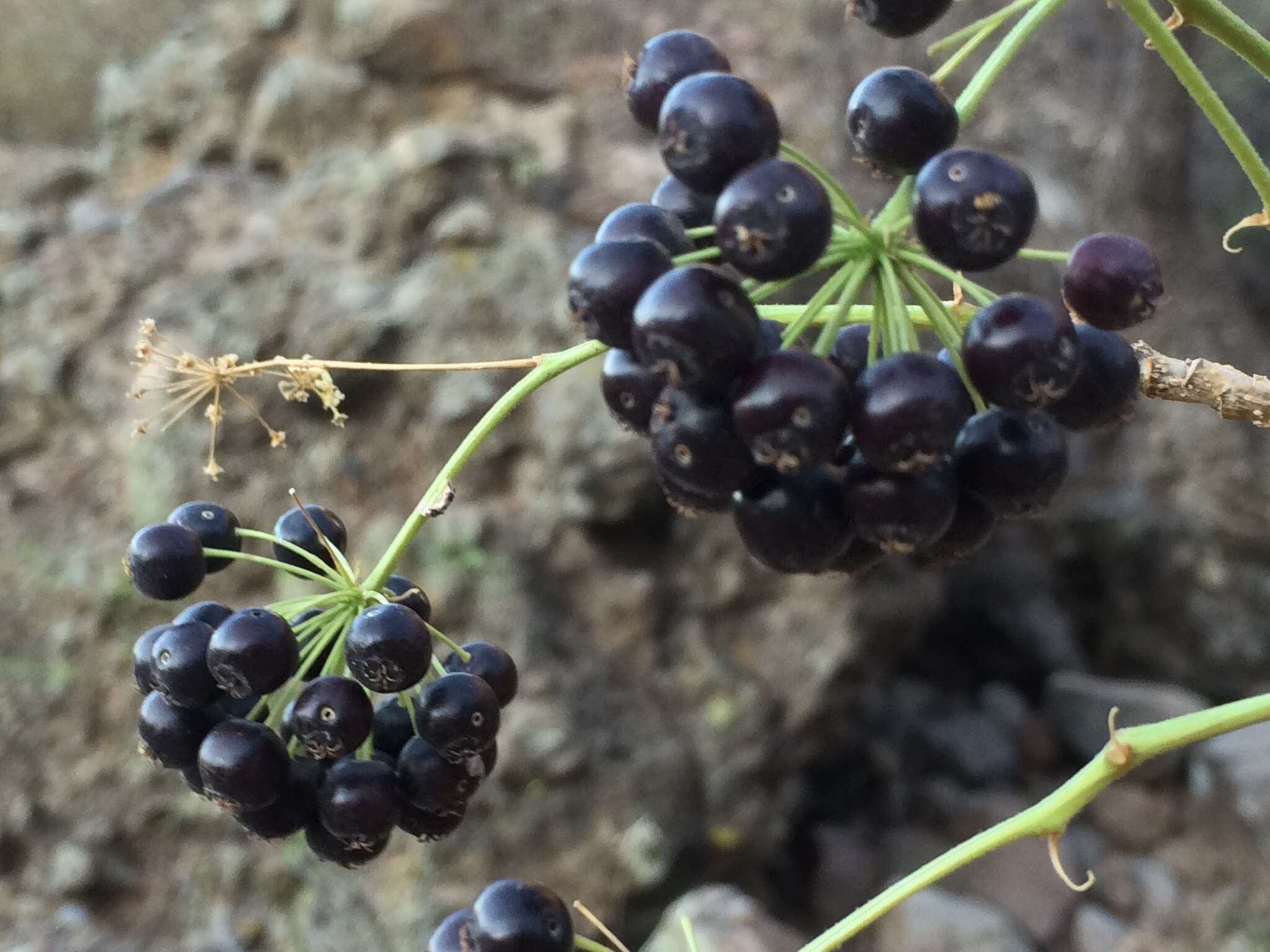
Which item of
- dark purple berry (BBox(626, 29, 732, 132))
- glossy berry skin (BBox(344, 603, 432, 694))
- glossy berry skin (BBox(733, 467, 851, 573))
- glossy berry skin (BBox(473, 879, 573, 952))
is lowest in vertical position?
glossy berry skin (BBox(473, 879, 573, 952))

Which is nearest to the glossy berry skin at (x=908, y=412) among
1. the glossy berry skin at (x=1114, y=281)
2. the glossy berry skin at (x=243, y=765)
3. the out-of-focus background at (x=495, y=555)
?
the glossy berry skin at (x=1114, y=281)

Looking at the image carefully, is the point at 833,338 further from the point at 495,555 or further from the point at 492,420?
the point at 495,555

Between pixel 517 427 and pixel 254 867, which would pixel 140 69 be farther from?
pixel 254 867

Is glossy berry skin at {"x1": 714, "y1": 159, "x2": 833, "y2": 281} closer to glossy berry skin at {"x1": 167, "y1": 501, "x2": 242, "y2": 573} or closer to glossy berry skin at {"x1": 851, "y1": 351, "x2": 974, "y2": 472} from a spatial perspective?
glossy berry skin at {"x1": 851, "y1": 351, "x2": 974, "y2": 472}

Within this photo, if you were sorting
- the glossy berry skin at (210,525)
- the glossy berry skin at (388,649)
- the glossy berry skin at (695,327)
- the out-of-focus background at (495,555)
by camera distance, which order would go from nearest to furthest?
1. the glossy berry skin at (695,327)
2. the glossy berry skin at (388,649)
3. the glossy berry skin at (210,525)
4. the out-of-focus background at (495,555)

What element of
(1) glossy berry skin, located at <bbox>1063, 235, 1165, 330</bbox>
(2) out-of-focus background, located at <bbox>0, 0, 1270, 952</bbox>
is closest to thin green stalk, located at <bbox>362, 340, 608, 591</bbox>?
(1) glossy berry skin, located at <bbox>1063, 235, 1165, 330</bbox>

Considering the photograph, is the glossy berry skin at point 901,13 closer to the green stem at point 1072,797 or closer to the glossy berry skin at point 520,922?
the green stem at point 1072,797

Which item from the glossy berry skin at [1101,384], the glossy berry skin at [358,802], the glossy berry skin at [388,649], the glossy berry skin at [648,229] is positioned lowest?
the glossy berry skin at [358,802]
